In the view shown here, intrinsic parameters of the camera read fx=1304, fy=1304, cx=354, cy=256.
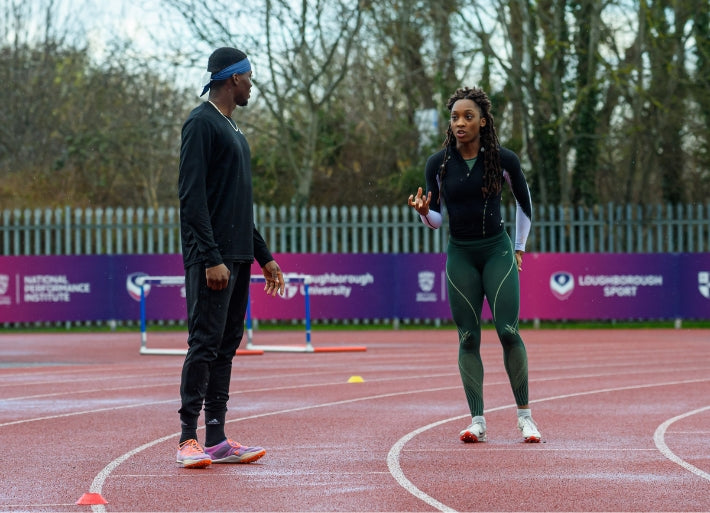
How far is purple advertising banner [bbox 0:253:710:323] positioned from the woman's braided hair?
48.9ft

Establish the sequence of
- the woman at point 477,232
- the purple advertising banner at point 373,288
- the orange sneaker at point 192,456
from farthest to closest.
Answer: the purple advertising banner at point 373,288 → the woman at point 477,232 → the orange sneaker at point 192,456

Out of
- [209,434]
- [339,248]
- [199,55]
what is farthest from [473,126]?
[199,55]

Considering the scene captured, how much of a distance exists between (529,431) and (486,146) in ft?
5.42

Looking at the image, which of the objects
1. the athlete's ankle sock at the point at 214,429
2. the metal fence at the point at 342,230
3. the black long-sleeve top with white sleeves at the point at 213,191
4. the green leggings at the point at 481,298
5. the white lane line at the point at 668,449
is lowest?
the white lane line at the point at 668,449

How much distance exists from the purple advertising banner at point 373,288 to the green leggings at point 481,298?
14.8m

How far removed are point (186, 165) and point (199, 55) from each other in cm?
2153

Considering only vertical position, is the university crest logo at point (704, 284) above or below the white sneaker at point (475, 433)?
above

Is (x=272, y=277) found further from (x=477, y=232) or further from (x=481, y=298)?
(x=481, y=298)

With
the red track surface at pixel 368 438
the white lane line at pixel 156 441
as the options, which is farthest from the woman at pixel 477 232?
the white lane line at pixel 156 441

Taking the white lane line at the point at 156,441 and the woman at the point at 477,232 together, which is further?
the woman at the point at 477,232

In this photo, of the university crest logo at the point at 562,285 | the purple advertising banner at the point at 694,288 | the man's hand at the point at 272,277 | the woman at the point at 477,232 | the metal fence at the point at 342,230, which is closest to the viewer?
the man's hand at the point at 272,277

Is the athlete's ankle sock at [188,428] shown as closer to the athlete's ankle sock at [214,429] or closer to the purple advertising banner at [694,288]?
the athlete's ankle sock at [214,429]

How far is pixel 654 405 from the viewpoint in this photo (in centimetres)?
975

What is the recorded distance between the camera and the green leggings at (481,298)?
750 centimetres
